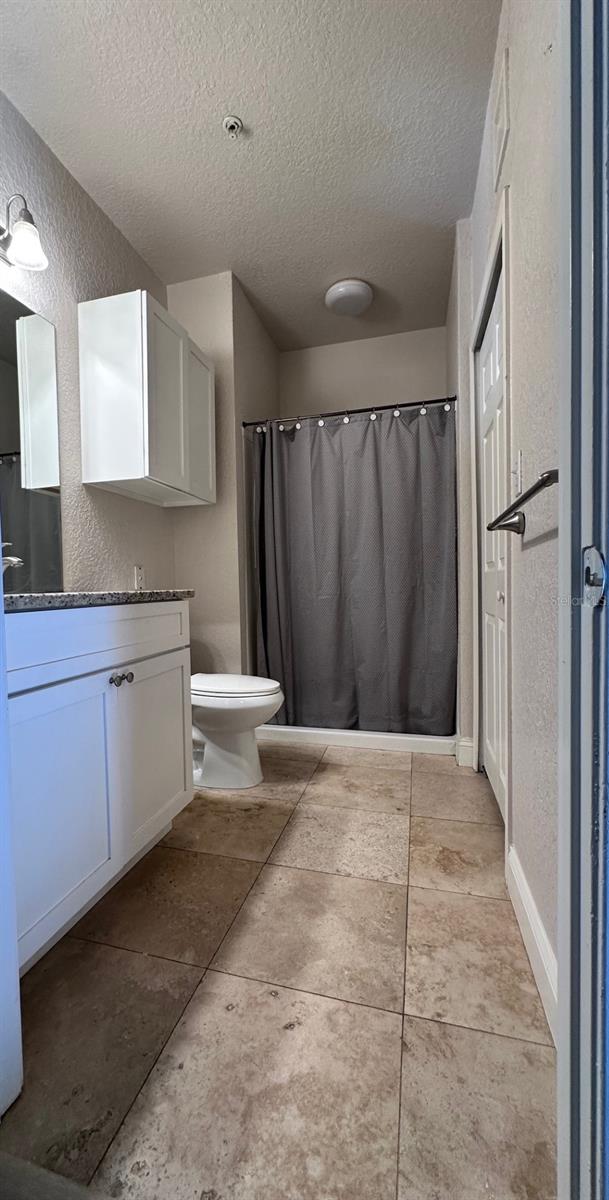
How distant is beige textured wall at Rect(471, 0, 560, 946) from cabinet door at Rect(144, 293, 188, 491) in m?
1.25

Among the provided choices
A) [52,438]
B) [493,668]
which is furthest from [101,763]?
[493,668]

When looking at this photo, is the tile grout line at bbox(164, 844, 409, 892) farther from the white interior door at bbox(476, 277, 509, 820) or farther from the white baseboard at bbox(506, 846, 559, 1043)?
the white interior door at bbox(476, 277, 509, 820)

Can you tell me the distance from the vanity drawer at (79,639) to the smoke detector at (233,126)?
163 cm

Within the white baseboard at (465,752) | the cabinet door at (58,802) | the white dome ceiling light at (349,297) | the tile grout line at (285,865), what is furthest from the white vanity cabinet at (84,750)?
the white dome ceiling light at (349,297)

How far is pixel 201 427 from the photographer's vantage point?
2117 mm

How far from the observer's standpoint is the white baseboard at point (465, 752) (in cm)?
201

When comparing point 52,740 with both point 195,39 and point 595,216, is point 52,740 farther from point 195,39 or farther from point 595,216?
point 195,39

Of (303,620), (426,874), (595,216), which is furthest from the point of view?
(303,620)

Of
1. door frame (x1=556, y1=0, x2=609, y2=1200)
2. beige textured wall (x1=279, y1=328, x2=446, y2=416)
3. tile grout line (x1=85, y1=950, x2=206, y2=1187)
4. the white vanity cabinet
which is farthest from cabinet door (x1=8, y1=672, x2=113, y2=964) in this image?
beige textured wall (x1=279, y1=328, x2=446, y2=416)

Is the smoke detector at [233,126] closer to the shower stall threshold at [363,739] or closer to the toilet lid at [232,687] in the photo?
the toilet lid at [232,687]

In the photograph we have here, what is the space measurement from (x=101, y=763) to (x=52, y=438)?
3.90 feet

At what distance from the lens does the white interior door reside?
1436 mm

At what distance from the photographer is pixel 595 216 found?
14.7 inches

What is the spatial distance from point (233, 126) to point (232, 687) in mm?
1963
